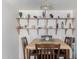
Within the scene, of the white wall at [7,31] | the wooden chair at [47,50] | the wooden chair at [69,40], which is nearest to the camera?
the white wall at [7,31]

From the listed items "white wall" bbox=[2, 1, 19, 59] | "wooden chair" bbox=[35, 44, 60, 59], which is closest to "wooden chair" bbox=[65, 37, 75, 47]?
"wooden chair" bbox=[35, 44, 60, 59]

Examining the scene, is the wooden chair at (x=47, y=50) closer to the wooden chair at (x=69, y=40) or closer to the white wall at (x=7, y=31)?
the white wall at (x=7, y=31)

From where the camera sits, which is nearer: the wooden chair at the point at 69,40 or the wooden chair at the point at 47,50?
the wooden chair at the point at 47,50

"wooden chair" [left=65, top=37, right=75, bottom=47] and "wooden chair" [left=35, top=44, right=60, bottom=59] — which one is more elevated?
"wooden chair" [left=65, top=37, right=75, bottom=47]

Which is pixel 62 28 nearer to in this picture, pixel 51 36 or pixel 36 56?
pixel 51 36

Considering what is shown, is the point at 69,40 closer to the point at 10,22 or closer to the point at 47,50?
the point at 47,50

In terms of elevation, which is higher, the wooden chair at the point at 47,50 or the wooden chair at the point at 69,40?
the wooden chair at the point at 69,40

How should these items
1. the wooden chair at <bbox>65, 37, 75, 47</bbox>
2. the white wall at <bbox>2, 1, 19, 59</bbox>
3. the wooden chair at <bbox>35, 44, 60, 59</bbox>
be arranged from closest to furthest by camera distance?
the white wall at <bbox>2, 1, 19, 59</bbox>, the wooden chair at <bbox>35, 44, 60, 59</bbox>, the wooden chair at <bbox>65, 37, 75, 47</bbox>

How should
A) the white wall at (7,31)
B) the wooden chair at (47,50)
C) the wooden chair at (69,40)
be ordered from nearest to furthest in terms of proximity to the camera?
the white wall at (7,31) → the wooden chair at (47,50) → the wooden chair at (69,40)

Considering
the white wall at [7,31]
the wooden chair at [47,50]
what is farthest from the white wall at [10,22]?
the wooden chair at [47,50]

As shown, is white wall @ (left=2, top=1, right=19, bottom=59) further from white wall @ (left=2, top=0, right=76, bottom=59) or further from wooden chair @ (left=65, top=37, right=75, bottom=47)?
wooden chair @ (left=65, top=37, right=75, bottom=47)

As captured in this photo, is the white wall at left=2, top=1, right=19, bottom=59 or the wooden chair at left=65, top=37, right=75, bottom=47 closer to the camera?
the white wall at left=2, top=1, right=19, bottom=59

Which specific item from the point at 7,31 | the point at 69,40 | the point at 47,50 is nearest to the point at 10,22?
the point at 7,31

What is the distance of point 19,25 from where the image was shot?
597cm
